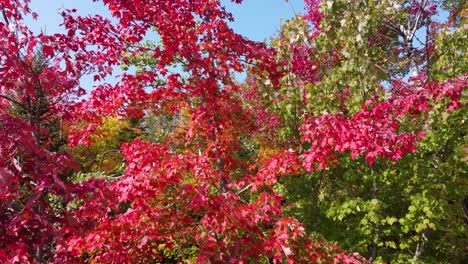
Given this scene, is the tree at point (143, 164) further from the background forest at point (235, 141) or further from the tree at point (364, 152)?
the tree at point (364, 152)

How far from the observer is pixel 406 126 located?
5.74 metres

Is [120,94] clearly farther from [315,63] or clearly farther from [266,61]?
[315,63]

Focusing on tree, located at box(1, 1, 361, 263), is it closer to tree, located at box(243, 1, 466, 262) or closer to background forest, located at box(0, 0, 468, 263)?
background forest, located at box(0, 0, 468, 263)

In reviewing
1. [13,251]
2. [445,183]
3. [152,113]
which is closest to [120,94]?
[152,113]

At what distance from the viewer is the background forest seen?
3.53 m

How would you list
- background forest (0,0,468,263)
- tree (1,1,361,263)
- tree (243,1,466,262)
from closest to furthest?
tree (1,1,361,263) < background forest (0,0,468,263) < tree (243,1,466,262)

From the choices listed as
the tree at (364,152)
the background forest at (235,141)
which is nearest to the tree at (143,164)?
the background forest at (235,141)

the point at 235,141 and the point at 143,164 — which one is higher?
the point at 235,141

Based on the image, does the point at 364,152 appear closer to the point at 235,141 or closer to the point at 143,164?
the point at 235,141

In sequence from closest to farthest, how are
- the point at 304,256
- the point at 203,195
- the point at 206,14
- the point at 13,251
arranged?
the point at 13,251 → the point at 203,195 → the point at 304,256 → the point at 206,14

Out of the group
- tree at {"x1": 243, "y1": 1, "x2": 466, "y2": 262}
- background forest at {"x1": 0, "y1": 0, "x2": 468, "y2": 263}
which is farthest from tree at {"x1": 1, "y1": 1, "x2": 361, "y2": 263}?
tree at {"x1": 243, "y1": 1, "x2": 466, "y2": 262}

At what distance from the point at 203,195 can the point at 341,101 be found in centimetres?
352

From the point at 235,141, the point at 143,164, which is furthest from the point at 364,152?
the point at 143,164

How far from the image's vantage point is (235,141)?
5312 millimetres
